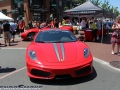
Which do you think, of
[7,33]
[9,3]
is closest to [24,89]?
[7,33]

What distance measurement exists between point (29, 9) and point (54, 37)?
24472 millimetres

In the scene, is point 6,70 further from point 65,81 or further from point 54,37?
point 65,81

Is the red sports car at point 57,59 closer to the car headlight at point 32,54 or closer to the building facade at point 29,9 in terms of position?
the car headlight at point 32,54

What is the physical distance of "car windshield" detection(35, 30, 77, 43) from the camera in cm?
582

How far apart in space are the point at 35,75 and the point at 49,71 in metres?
0.44

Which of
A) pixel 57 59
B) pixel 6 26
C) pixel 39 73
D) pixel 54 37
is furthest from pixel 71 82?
pixel 6 26

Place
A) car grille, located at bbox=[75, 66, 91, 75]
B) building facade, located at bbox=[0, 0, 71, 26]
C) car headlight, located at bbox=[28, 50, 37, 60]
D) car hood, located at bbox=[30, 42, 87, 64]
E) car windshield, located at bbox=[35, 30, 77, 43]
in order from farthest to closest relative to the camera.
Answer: building facade, located at bbox=[0, 0, 71, 26] → car windshield, located at bbox=[35, 30, 77, 43] → car headlight, located at bbox=[28, 50, 37, 60] → car hood, located at bbox=[30, 42, 87, 64] → car grille, located at bbox=[75, 66, 91, 75]

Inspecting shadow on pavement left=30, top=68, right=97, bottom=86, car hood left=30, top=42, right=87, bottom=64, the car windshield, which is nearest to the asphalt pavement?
shadow on pavement left=30, top=68, right=97, bottom=86

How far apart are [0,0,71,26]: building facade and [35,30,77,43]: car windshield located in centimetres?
2356

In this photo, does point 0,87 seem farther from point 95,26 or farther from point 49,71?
point 95,26

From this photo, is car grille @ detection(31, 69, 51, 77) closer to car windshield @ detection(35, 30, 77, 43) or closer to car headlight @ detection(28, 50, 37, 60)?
car headlight @ detection(28, 50, 37, 60)

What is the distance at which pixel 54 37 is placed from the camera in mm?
5949

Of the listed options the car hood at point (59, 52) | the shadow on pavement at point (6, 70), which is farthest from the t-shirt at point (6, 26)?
the car hood at point (59, 52)

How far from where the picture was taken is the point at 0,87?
443cm
